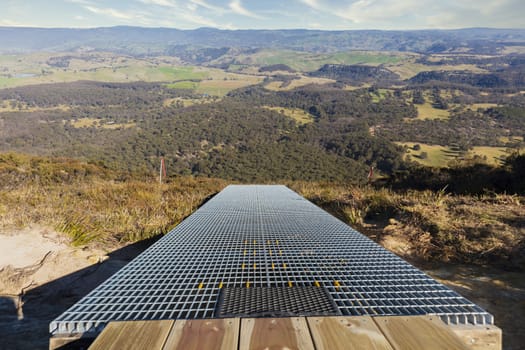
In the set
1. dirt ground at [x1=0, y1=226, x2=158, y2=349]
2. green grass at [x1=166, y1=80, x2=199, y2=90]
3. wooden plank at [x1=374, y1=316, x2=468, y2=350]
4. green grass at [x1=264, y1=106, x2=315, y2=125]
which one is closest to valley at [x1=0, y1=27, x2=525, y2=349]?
dirt ground at [x1=0, y1=226, x2=158, y2=349]

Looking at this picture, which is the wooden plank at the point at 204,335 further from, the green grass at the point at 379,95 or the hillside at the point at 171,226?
the green grass at the point at 379,95

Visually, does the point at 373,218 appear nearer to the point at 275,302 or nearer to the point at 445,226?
the point at 445,226

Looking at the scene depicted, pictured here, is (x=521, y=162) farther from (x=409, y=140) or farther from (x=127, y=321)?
(x=409, y=140)

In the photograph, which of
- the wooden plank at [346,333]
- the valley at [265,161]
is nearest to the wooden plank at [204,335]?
the wooden plank at [346,333]

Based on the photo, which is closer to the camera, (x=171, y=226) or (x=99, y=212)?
(x=171, y=226)

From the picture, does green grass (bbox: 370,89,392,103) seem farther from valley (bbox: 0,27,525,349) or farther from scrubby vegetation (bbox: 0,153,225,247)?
scrubby vegetation (bbox: 0,153,225,247)

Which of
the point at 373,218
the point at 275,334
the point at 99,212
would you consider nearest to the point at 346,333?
the point at 275,334
